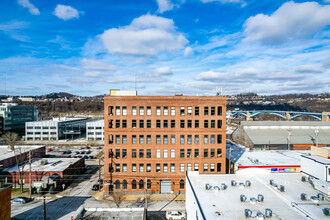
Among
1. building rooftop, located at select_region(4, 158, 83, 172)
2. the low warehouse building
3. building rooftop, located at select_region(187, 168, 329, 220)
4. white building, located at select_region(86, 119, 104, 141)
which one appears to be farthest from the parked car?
white building, located at select_region(86, 119, 104, 141)

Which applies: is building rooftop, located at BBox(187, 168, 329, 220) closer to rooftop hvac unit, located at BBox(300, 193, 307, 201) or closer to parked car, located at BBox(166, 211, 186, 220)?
rooftop hvac unit, located at BBox(300, 193, 307, 201)

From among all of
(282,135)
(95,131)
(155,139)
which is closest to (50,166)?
(155,139)

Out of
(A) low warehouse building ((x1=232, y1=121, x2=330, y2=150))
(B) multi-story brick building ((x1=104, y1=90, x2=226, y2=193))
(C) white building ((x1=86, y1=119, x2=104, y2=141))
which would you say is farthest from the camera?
(C) white building ((x1=86, y1=119, x2=104, y2=141))

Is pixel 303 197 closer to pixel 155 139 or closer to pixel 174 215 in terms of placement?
pixel 174 215


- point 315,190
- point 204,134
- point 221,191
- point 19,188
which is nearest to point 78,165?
point 19,188

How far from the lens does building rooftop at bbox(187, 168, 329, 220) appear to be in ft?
60.8

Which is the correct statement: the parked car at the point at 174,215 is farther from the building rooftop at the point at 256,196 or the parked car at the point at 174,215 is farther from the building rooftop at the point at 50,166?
the building rooftop at the point at 50,166

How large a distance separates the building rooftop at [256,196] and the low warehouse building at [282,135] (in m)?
39.0

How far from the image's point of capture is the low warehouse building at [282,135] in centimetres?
6706

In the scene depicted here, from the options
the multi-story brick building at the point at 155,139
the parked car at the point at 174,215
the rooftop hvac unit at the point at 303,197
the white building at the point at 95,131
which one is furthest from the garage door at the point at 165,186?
the white building at the point at 95,131

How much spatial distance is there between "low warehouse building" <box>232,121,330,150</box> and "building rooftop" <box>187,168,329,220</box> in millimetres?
38960

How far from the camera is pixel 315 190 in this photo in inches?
985

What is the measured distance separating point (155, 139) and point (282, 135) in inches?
2051

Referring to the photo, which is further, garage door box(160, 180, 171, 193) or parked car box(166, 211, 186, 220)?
garage door box(160, 180, 171, 193)
